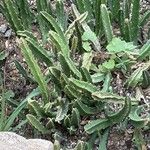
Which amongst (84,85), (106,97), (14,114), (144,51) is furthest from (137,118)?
(14,114)

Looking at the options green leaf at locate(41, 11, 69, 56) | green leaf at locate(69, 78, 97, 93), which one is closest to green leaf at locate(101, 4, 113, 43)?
green leaf at locate(41, 11, 69, 56)

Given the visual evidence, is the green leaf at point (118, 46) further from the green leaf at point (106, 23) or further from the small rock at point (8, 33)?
→ the small rock at point (8, 33)

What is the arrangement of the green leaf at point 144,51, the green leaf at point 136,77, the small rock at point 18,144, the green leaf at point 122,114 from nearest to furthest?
1. the small rock at point 18,144
2. the green leaf at point 122,114
3. the green leaf at point 136,77
4. the green leaf at point 144,51

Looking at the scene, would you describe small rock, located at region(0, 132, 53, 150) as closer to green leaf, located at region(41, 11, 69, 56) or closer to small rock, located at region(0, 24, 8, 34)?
green leaf, located at region(41, 11, 69, 56)

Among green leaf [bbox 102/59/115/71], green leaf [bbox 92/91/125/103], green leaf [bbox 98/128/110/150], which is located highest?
green leaf [bbox 102/59/115/71]

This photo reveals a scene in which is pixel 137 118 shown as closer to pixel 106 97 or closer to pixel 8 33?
pixel 106 97

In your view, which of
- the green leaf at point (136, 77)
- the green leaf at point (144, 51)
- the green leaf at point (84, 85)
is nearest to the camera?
the green leaf at point (84, 85)

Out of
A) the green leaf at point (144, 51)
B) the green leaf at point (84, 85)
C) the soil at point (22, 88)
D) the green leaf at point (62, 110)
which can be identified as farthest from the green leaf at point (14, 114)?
the green leaf at point (144, 51)
